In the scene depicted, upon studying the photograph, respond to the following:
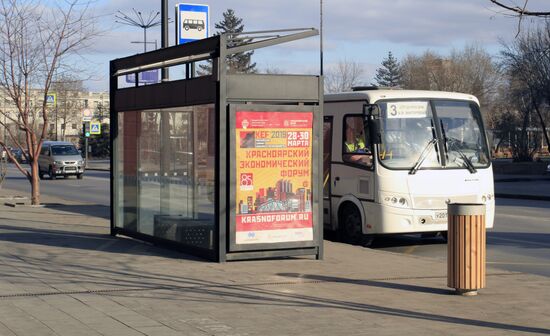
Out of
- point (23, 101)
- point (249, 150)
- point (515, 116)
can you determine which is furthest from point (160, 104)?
point (515, 116)

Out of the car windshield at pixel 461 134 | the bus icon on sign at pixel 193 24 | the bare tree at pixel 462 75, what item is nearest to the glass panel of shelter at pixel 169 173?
the bus icon on sign at pixel 193 24

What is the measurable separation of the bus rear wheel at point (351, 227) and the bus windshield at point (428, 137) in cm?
129

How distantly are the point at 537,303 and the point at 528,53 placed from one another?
4111 cm

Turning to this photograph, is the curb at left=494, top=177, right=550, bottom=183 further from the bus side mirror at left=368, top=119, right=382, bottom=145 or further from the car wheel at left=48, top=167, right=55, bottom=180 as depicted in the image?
the bus side mirror at left=368, top=119, right=382, bottom=145

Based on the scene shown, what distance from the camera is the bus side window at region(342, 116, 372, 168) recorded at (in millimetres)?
15859

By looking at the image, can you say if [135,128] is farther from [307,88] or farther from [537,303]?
[537,303]

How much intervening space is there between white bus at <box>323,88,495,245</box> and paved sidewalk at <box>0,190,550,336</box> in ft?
4.89

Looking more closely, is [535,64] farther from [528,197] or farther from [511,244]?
[511,244]

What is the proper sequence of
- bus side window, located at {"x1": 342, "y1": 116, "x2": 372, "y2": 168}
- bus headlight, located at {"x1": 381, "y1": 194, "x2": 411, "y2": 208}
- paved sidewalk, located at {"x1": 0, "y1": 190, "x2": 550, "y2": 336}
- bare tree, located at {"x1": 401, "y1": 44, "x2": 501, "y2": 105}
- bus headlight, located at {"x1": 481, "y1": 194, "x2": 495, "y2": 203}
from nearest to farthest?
paved sidewalk, located at {"x1": 0, "y1": 190, "x2": 550, "y2": 336} < bus headlight, located at {"x1": 381, "y1": 194, "x2": 411, "y2": 208} < bus side window, located at {"x1": 342, "y1": 116, "x2": 372, "y2": 168} < bus headlight, located at {"x1": 481, "y1": 194, "x2": 495, "y2": 203} < bare tree, located at {"x1": 401, "y1": 44, "x2": 501, "y2": 105}

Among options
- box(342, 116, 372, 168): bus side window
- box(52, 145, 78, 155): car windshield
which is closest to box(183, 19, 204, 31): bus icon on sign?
box(342, 116, 372, 168): bus side window

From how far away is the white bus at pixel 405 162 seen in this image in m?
15.5

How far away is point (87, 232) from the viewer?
16859mm

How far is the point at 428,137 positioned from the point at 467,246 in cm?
611

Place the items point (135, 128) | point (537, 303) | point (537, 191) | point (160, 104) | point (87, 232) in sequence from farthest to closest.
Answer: point (537, 191)
point (87, 232)
point (135, 128)
point (160, 104)
point (537, 303)
